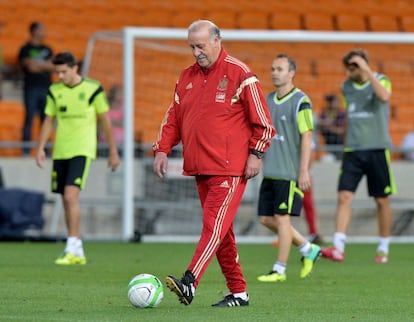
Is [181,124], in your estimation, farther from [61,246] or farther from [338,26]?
[338,26]

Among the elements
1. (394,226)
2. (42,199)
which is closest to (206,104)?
(42,199)

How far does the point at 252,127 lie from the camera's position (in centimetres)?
795

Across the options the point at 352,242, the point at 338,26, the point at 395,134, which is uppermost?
the point at 338,26

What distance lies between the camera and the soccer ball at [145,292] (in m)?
7.70

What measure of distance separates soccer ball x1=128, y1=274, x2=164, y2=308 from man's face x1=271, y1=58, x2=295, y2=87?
333 cm

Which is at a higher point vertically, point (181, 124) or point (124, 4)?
point (124, 4)

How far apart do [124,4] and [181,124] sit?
15.1 metres

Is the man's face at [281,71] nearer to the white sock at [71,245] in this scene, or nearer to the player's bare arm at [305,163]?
the player's bare arm at [305,163]

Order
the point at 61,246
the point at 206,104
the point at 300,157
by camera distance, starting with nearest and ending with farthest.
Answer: the point at 206,104 < the point at 300,157 < the point at 61,246

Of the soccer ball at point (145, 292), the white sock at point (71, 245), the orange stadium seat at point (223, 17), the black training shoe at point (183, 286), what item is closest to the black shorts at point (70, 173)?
the white sock at point (71, 245)

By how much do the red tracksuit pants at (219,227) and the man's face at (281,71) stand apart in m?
2.73

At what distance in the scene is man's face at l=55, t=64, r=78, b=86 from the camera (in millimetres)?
12227

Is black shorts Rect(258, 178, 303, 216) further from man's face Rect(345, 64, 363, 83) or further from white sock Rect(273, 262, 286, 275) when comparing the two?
man's face Rect(345, 64, 363, 83)

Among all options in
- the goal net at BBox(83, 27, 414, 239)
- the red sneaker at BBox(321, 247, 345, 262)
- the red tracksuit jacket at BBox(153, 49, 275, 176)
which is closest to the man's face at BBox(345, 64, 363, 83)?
the red sneaker at BBox(321, 247, 345, 262)
